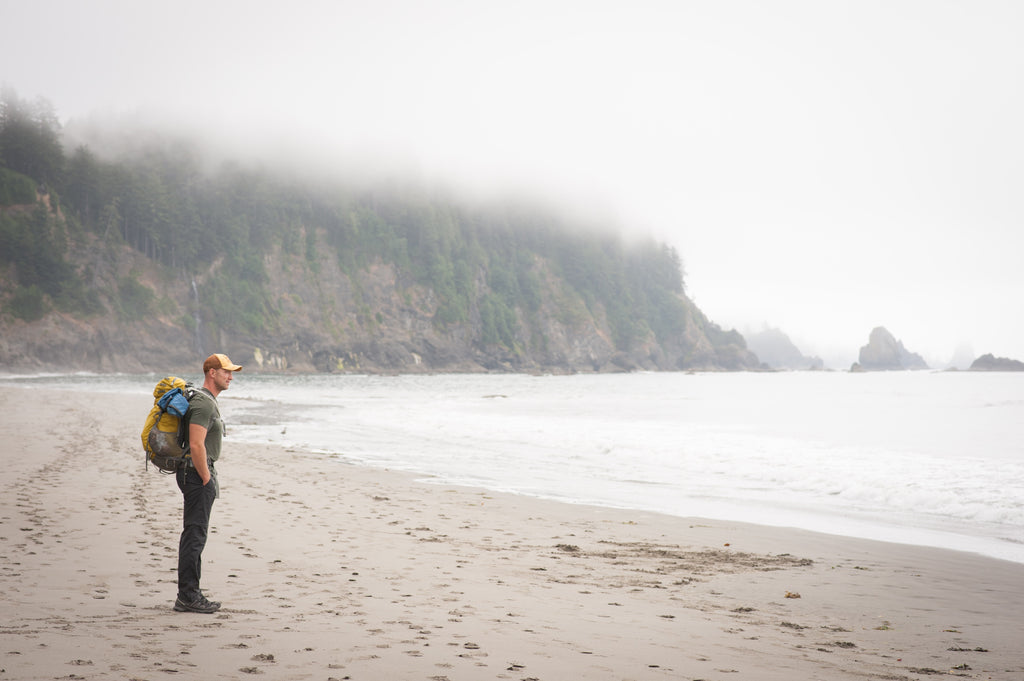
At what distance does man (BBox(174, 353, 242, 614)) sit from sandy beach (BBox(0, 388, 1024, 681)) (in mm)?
176

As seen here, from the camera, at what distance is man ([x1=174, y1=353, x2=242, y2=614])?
5.18 m

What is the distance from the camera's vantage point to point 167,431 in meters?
5.18

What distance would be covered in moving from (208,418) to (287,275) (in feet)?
369

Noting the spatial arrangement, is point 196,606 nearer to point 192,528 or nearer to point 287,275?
point 192,528

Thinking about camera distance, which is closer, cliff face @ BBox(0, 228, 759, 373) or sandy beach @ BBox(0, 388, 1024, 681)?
sandy beach @ BBox(0, 388, 1024, 681)

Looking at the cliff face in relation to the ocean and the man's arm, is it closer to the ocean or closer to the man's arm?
the ocean

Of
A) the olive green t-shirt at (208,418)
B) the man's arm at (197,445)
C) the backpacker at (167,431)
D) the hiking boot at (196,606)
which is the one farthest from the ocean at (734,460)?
the backpacker at (167,431)

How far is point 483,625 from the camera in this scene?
5.30 m

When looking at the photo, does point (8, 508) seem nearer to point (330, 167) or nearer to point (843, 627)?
point (843, 627)

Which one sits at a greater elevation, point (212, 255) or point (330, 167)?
point (330, 167)

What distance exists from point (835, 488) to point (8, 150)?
108m

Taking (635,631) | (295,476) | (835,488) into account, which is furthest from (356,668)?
(835,488)

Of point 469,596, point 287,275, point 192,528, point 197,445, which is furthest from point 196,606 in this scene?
point 287,275

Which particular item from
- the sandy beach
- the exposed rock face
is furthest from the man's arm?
the exposed rock face
